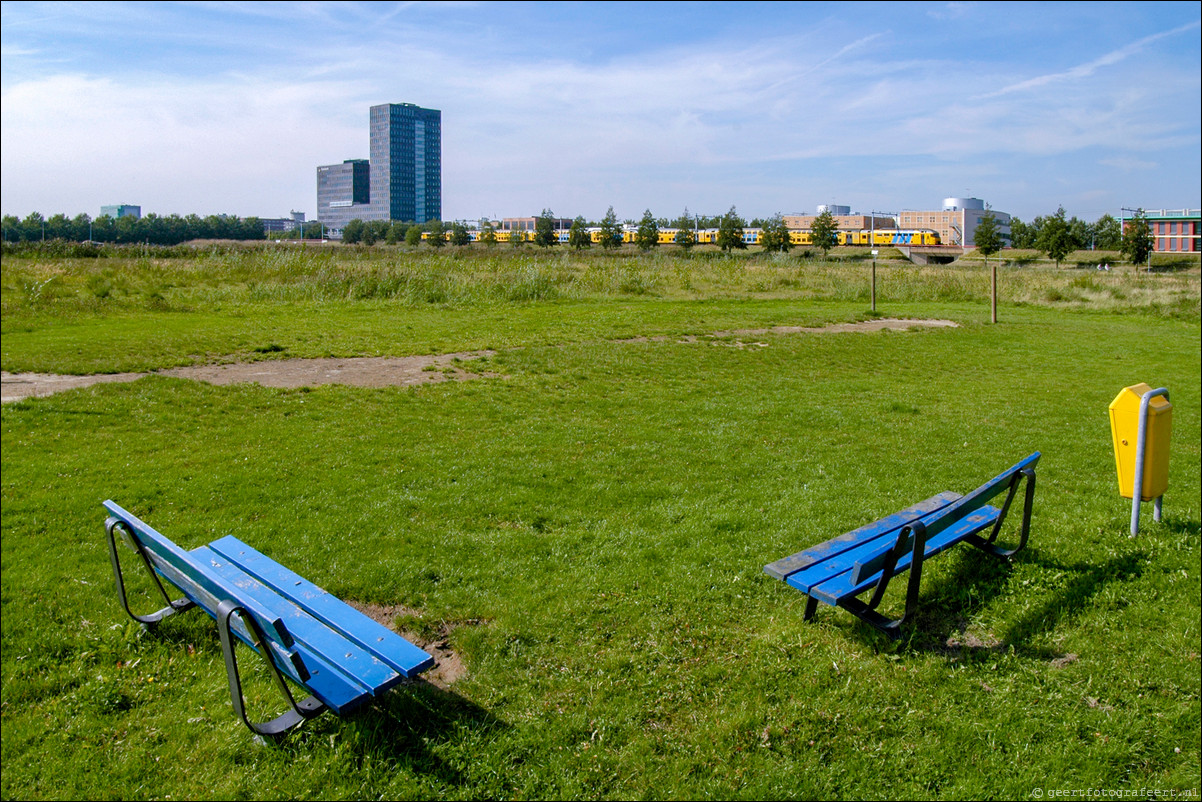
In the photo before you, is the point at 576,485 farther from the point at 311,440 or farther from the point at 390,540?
the point at 311,440

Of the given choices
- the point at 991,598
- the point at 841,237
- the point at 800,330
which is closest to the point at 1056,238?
the point at 841,237

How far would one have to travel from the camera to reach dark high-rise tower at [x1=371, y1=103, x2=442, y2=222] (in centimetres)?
13450

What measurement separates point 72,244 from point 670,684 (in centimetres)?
2765

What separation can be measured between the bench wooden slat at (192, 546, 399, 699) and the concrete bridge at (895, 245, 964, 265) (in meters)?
68.9

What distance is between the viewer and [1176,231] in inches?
3332

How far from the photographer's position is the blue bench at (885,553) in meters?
3.81

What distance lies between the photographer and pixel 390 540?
5.32 metres

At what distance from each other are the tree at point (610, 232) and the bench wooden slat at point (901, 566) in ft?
223

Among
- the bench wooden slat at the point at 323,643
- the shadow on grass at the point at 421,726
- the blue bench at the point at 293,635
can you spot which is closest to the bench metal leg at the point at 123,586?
the blue bench at the point at 293,635

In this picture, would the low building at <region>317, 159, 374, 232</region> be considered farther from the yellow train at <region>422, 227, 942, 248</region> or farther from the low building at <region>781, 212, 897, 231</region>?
the low building at <region>781, 212, 897, 231</region>

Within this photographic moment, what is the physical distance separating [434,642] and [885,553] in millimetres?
2123

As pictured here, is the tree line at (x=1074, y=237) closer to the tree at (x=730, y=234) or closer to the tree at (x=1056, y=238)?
the tree at (x=1056, y=238)

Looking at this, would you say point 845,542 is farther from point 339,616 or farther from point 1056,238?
point 1056,238

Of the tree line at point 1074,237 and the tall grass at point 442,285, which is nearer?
→ the tall grass at point 442,285
